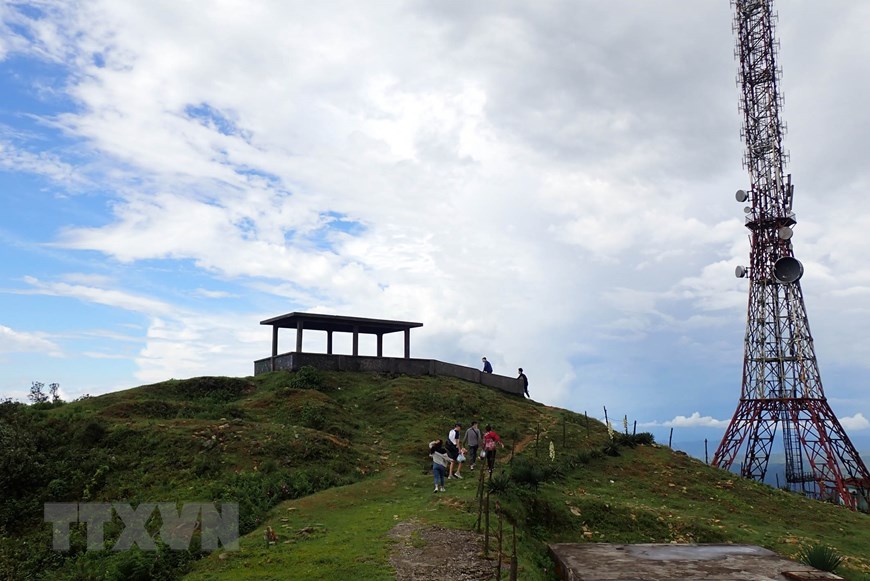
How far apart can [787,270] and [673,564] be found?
155 ft

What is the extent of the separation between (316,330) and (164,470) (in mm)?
24343

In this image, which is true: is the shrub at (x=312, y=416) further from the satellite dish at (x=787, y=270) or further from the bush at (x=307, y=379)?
the satellite dish at (x=787, y=270)

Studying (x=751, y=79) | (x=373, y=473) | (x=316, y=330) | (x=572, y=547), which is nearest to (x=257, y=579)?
(x=572, y=547)

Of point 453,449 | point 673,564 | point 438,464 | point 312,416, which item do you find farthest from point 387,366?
point 673,564

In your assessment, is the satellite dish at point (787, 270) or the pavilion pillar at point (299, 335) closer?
the pavilion pillar at point (299, 335)

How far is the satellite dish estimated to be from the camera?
5134cm

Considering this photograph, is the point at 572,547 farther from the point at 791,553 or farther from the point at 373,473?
the point at 373,473

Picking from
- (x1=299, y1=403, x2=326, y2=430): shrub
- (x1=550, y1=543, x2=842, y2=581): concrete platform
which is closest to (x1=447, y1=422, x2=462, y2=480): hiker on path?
(x1=550, y1=543, x2=842, y2=581): concrete platform

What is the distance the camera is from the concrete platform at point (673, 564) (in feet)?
38.1

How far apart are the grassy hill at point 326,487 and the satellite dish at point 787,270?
27.5 m

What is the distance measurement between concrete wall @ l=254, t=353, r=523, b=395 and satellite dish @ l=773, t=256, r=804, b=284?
2489 centimetres

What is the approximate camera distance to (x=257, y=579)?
12.6m

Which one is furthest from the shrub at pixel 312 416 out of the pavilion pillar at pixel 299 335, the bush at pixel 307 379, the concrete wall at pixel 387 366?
the pavilion pillar at pixel 299 335

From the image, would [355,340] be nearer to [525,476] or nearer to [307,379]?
[307,379]
